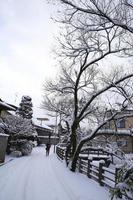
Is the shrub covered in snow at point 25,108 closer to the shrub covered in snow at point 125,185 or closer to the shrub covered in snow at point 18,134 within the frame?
the shrub covered in snow at point 18,134

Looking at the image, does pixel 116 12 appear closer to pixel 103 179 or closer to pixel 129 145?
pixel 103 179

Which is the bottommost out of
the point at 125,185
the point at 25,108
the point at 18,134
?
the point at 125,185

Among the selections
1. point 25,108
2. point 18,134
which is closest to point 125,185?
point 18,134

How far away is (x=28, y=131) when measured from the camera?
29547 millimetres

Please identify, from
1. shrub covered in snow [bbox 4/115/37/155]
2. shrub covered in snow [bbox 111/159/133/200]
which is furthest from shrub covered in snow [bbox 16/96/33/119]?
shrub covered in snow [bbox 111/159/133/200]

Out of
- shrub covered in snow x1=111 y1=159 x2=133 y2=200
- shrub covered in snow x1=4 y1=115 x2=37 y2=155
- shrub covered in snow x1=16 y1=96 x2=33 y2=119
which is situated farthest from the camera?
shrub covered in snow x1=16 y1=96 x2=33 y2=119

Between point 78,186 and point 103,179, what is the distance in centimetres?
122

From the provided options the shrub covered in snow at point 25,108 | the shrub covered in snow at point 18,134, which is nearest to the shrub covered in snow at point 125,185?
the shrub covered in snow at point 18,134

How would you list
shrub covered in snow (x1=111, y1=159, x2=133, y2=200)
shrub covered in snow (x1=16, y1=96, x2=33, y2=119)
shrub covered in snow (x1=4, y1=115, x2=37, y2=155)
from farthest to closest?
shrub covered in snow (x1=16, y1=96, x2=33, y2=119)
shrub covered in snow (x1=4, y1=115, x2=37, y2=155)
shrub covered in snow (x1=111, y1=159, x2=133, y2=200)

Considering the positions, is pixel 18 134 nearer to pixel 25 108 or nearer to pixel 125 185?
pixel 25 108

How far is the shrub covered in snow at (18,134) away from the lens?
28312 mm

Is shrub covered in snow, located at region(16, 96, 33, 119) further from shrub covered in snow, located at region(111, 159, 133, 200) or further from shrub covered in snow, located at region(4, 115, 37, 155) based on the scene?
shrub covered in snow, located at region(111, 159, 133, 200)

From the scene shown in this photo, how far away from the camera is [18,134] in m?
28.4

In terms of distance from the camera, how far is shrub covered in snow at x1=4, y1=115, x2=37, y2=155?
92.9ft
